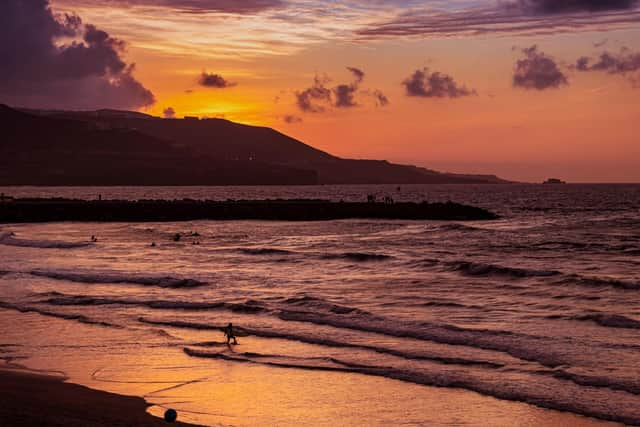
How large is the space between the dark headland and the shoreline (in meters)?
72.3

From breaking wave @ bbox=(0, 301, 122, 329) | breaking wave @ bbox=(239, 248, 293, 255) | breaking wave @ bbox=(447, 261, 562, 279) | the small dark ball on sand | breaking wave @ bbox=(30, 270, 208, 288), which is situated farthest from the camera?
breaking wave @ bbox=(239, 248, 293, 255)

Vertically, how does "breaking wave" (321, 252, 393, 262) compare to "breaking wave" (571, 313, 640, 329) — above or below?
below

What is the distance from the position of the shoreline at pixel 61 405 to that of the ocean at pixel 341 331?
24.8 inches

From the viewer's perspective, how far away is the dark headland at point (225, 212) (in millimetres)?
89312

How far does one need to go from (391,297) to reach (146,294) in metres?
9.00

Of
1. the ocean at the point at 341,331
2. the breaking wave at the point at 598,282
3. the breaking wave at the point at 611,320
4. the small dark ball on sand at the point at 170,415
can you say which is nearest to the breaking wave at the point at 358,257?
the ocean at the point at 341,331

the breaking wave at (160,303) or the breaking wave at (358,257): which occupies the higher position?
the breaking wave at (358,257)

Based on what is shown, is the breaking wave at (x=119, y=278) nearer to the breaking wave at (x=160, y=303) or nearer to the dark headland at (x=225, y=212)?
the breaking wave at (x=160, y=303)

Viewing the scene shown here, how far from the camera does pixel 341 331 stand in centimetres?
2292

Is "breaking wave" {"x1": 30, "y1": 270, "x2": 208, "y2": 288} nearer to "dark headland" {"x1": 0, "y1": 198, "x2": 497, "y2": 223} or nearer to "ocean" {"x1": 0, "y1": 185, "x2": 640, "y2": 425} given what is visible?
"ocean" {"x1": 0, "y1": 185, "x2": 640, "y2": 425}

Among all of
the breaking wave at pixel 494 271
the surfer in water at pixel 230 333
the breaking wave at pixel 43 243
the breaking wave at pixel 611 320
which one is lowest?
the breaking wave at pixel 43 243

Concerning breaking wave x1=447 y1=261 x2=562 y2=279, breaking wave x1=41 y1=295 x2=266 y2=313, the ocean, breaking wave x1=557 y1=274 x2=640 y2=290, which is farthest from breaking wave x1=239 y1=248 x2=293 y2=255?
breaking wave x1=41 y1=295 x2=266 y2=313

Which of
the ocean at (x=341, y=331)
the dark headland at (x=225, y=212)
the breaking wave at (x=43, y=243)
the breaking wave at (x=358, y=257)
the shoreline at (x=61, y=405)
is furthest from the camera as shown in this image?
the dark headland at (x=225, y=212)

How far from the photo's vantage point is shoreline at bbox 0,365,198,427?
13.4m
